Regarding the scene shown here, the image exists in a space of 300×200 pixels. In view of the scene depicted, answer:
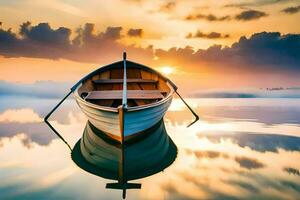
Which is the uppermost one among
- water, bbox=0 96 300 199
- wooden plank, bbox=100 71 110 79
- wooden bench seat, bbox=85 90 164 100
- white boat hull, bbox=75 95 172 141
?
wooden plank, bbox=100 71 110 79

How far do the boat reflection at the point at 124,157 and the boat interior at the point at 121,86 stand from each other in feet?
5.56

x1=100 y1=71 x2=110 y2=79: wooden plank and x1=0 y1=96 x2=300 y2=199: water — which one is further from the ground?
x1=100 y1=71 x2=110 y2=79: wooden plank

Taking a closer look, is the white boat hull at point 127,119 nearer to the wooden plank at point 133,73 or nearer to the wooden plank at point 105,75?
the wooden plank at point 105,75

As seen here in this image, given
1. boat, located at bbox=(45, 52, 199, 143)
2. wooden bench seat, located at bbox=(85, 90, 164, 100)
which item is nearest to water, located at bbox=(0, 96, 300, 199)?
boat, located at bbox=(45, 52, 199, 143)

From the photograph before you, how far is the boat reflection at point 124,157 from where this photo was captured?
18.9 feet

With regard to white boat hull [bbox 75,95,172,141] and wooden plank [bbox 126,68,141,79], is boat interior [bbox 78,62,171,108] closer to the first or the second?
wooden plank [bbox 126,68,141,79]

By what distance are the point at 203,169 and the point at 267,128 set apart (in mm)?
6761

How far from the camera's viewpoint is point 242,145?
8430 mm

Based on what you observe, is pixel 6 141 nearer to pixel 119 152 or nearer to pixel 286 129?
pixel 119 152

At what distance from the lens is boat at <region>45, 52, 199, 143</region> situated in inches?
284

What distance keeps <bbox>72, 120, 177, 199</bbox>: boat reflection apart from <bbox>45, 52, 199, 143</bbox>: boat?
0.39 meters

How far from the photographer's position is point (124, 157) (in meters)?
7.02

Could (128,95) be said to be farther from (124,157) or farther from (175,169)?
(175,169)

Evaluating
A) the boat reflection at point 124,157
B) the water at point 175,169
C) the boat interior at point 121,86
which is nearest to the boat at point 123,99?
the boat interior at point 121,86
